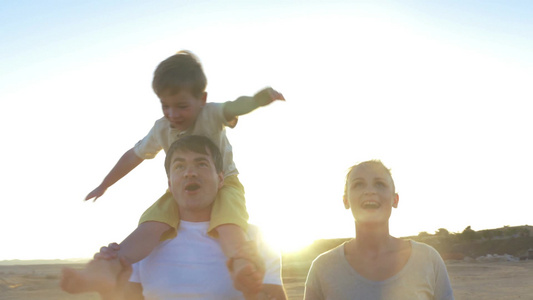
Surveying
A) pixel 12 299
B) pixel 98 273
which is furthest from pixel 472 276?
pixel 98 273

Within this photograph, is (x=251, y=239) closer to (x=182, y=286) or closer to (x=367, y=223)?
(x=182, y=286)

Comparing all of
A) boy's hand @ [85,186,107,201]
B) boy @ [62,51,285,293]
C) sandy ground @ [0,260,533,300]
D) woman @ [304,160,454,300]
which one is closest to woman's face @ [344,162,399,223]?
woman @ [304,160,454,300]

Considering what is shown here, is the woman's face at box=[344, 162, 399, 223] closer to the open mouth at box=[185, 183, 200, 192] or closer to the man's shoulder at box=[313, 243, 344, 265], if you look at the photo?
the man's shoulder at box=[313, 243, 344, 265]

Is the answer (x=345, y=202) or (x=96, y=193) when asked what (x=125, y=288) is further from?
(x=345, y=202)

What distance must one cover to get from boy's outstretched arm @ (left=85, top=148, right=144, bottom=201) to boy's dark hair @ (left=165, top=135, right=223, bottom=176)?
122 cm

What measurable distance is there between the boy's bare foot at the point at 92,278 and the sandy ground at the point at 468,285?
9.00 metres

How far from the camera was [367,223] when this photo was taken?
13.7 feet

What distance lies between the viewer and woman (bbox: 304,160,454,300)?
13.0ft

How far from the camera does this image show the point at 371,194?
4.11 m

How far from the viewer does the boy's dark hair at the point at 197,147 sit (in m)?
3.49

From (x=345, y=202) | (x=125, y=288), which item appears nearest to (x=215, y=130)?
(x=345, y=202)

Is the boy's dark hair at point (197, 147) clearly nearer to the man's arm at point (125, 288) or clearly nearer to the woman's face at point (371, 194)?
the man's arm at point (125, 288)

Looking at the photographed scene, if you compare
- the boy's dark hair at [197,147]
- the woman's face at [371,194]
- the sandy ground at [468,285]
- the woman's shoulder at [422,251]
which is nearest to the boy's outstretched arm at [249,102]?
the boy's dark hair at [197,147]

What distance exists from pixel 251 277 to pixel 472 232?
77.2ft
